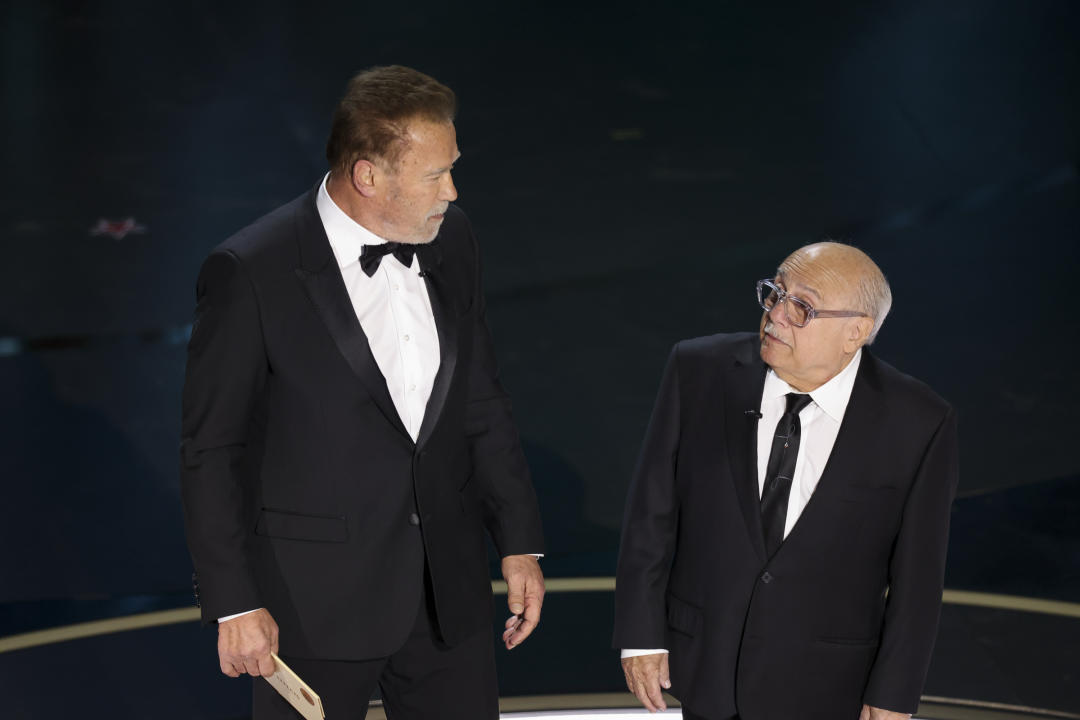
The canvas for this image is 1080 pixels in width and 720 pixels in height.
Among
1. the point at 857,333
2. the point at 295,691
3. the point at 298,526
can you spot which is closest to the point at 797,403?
the point at 857,333

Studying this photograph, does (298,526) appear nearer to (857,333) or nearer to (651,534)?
(651,534)

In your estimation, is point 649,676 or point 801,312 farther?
point 649,676

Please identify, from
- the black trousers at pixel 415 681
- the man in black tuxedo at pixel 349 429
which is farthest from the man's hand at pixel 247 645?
the black trousers at pixel 415 681

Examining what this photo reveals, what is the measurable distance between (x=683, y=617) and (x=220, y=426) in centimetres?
102

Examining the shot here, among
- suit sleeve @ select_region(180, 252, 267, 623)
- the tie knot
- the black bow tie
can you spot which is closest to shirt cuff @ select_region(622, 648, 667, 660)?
the tie knot

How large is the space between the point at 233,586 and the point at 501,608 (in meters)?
2.34

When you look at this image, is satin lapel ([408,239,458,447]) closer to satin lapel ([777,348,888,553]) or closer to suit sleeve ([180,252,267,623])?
suit sleeve ([180,252,267,623])

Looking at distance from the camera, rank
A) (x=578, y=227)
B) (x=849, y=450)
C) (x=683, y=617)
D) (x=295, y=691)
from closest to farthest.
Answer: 1. (x=295, y=691)
2. (x=849, y=450)
3. (x=683, y=617)
4. (x=578, y=227)

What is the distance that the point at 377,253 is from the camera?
2.74 m

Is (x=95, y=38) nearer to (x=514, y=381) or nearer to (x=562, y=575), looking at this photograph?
(x=514, y=381)

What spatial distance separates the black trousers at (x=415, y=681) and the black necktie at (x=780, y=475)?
626 millimetres

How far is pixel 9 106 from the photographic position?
313 inches

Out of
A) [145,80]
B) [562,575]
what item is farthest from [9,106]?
[562,575]

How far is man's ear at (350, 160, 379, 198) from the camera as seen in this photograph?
2.71 metres
